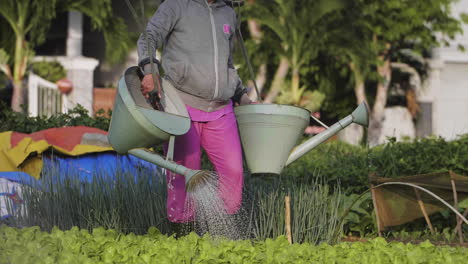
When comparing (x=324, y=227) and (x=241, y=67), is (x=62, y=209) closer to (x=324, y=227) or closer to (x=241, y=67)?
(x=324, y=227)

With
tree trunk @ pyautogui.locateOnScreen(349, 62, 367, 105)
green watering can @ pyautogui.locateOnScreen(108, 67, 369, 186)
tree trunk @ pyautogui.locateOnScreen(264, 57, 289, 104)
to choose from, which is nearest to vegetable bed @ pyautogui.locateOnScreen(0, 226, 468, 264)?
green watering can @ pyautogui.locateOnScreen(108, 67, 369, 186)

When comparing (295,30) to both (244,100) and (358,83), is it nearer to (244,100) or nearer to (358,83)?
(358,83)

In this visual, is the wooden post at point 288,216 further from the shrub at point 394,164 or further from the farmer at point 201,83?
the shrub at point 394,164

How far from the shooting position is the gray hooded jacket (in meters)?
3.93

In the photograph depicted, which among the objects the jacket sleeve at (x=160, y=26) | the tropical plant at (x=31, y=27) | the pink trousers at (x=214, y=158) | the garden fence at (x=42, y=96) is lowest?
the pink trousers at (x=214, y=158)

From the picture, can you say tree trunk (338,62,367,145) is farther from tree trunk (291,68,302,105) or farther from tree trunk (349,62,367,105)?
tree trunk (291,68,302,105)

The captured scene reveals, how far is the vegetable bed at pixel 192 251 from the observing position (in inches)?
124

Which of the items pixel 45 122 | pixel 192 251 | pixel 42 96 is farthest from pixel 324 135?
pixel 42 96

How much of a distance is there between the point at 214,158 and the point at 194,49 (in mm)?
535

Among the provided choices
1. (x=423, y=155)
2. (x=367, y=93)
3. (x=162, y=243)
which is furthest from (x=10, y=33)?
(x=162, y=243)

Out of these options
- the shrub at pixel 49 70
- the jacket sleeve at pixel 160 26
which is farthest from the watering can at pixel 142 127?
the shrub at pixel 49 70

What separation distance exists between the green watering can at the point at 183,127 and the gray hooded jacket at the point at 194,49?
0.10 meters

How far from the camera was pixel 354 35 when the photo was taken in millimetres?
17812

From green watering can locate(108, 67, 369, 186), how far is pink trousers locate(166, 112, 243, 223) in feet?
0.29
